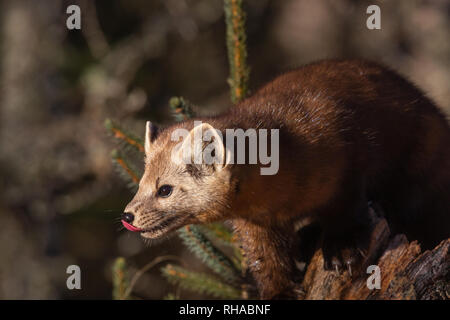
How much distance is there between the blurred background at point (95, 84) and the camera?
7488 mm

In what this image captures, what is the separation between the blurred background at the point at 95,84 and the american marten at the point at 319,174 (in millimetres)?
3435

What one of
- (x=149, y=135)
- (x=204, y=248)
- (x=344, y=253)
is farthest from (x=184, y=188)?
(x=344, y=253)

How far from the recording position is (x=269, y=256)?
11.3 ft

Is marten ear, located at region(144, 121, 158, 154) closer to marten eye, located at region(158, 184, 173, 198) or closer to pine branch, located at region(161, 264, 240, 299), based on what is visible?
marten eye, located at region(158, 184, 173, 198)

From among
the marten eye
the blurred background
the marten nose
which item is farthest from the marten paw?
the blurred background

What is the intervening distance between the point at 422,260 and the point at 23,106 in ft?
20.0

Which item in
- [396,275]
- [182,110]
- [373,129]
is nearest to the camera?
[396,275]

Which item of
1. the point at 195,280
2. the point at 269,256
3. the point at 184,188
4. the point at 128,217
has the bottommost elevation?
the point at 195,280

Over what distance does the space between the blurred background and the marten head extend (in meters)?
3.77

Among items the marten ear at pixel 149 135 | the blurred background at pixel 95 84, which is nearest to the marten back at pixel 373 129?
the marten ear at pixel 149 135

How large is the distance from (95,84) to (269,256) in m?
4.65

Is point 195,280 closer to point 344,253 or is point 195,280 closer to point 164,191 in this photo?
point 164,191

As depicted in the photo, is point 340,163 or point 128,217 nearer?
point 128,217

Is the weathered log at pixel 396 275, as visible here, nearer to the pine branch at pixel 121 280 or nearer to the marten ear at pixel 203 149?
the marten ear at pixel 203 149
